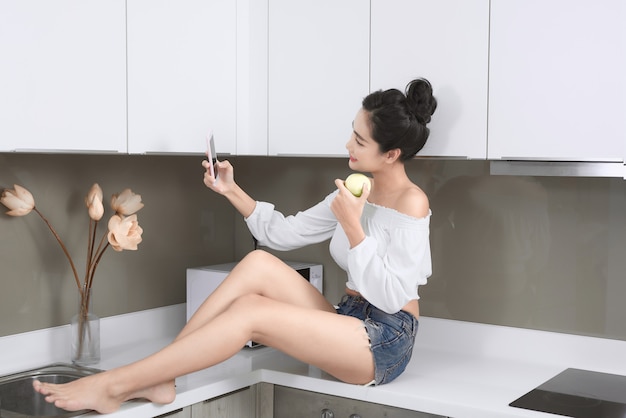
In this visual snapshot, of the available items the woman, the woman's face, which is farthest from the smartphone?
the woman's face

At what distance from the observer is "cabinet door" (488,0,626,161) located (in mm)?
2037

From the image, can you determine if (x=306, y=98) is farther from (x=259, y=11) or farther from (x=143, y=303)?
(x=143, y=303)

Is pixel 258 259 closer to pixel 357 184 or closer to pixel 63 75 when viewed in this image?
pixel 357 184

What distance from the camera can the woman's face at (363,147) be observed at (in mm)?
2305

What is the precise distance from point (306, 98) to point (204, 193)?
0.70 m

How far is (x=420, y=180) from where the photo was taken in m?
2.74

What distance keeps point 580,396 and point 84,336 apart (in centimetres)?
142

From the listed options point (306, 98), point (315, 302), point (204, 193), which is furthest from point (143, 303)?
point (306, 98)

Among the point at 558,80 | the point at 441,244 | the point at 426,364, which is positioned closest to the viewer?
the point at 558,80

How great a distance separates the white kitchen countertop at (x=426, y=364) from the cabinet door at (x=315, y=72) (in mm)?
688

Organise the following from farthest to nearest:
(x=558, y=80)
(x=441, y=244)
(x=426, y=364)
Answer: (x=441, y=244)
(x=426, y=364)
(x=558, y=80)

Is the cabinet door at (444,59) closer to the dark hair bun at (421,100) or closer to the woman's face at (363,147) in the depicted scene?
the dark hair bun at (421,100)

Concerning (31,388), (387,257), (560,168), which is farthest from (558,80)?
(31,388)

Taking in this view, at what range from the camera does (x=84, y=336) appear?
7.99 feet
